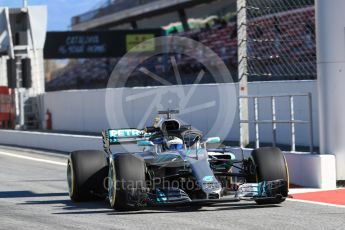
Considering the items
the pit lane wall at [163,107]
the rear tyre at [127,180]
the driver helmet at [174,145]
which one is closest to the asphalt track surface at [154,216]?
the rear tyre at [127,180]

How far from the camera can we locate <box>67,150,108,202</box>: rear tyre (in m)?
10.5

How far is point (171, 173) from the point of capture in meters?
9.81

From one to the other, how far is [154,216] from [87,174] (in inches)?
68.8

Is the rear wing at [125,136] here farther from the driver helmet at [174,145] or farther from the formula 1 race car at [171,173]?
the driver helmet at [174,145]

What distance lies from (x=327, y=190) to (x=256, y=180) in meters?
2.11

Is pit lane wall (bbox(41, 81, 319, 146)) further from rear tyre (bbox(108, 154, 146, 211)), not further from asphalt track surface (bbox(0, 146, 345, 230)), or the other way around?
rear tyre (bbox(108, 154, 146, 211))

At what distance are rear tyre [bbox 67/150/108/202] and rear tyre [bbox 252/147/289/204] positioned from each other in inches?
83.7

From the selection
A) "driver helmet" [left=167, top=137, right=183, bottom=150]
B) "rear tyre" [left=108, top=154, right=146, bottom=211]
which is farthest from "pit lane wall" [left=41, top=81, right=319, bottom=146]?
"rear tyre" [left=108, top=154, right=146, bottom=211]

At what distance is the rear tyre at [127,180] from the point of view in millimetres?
9211

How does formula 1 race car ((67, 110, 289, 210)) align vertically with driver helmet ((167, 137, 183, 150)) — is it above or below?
below

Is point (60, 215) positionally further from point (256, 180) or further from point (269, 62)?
point (269, 62)

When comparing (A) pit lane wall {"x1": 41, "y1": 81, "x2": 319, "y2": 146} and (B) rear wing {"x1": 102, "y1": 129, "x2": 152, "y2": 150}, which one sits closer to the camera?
(B) rear wing {"x1": 102, "y1": 129, "x2": 152, "y2": 150}

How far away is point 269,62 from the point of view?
1405cm

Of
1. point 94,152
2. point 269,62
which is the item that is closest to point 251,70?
point 269,62
